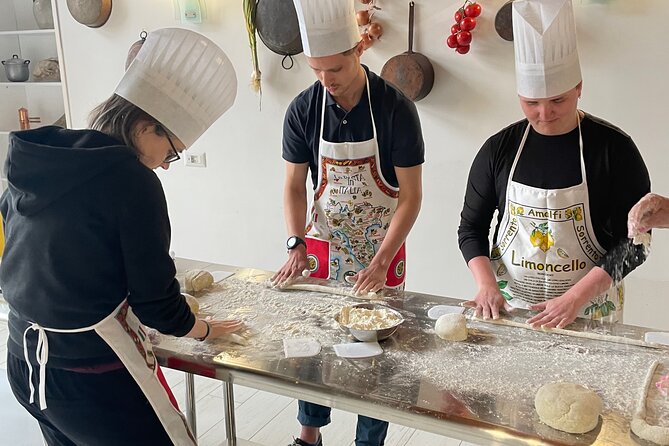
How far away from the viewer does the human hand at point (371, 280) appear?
64.1 inches

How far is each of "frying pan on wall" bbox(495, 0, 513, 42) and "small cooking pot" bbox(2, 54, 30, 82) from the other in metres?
2.85

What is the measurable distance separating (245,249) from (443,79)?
1404 millimetres

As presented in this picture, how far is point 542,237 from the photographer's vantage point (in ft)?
5.04

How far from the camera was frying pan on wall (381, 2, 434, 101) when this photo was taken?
Answer: 2.47 meters

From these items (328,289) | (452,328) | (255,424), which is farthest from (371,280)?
(255,424)

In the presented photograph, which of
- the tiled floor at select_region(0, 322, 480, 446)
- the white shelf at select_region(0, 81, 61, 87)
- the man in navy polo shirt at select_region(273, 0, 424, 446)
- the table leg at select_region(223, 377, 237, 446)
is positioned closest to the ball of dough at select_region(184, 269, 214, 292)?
the man in navy polo shirt at select_region(273, 0, 424, 446)

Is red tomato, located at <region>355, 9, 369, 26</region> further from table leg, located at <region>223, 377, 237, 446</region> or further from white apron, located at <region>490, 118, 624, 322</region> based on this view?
table leg, located at <region>223, 377, 237, 446</region>

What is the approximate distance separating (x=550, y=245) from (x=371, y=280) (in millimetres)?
468

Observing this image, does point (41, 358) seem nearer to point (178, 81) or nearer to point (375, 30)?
point (178, 81)

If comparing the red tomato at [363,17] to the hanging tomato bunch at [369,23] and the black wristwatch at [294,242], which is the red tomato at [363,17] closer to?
the hanging tomato bunch at [369,23]

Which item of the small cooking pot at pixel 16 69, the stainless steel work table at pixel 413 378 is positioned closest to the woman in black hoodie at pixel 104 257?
the stainless steel work table at pixel 413 378

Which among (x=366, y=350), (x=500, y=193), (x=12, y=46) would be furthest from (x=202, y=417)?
(x=12, y=46)

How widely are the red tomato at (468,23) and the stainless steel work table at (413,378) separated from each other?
129 cm

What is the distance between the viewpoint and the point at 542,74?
56.9 inches
